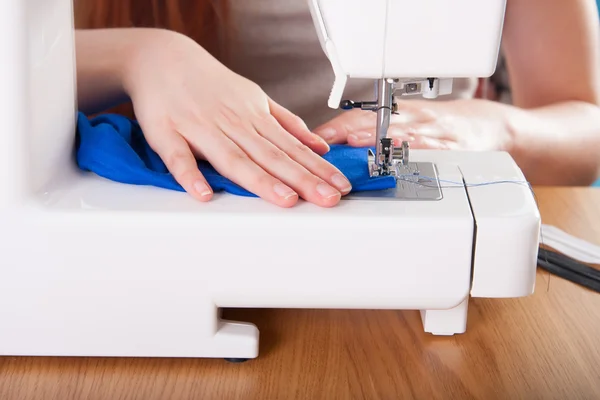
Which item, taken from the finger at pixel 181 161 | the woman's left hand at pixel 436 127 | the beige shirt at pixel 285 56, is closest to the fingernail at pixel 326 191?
the finger at pixel 181 161

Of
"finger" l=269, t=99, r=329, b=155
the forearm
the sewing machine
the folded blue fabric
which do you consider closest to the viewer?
the sewing machine

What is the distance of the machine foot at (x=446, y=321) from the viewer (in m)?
1.07

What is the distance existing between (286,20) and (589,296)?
1.29m

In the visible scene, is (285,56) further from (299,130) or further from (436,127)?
(299,130)

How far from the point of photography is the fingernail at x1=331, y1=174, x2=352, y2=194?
40.7 inches

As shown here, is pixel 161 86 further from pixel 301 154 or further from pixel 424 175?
pixel 424 175

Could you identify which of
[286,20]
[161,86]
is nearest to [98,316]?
[161,86]

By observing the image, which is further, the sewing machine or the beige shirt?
the beige shirt

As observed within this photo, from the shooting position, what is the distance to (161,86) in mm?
1208

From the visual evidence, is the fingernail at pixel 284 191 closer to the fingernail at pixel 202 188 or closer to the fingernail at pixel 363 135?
the fingernail at pixel 202 188

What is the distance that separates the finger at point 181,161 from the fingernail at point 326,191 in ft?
0.48

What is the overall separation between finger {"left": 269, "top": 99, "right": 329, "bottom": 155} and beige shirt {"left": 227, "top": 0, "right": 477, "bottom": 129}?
3.14 feet

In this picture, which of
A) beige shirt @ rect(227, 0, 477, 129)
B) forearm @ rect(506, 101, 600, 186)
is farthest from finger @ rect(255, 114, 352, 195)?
beige shirt @ rect(227, 0, 477, 129)

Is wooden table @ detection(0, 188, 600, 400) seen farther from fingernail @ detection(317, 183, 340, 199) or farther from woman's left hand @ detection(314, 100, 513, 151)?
woman's left hand @ detection(314, 100, 513, 151)
